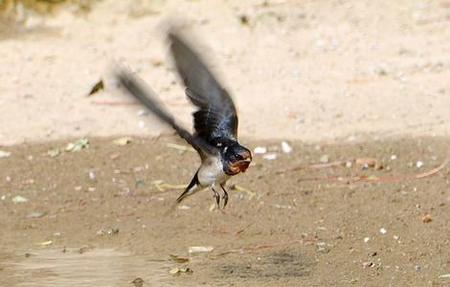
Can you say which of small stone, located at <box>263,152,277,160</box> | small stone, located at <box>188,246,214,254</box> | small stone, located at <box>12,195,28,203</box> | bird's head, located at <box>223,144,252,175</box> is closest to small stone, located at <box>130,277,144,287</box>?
small stone, located at <box>188,246,214,254</box>

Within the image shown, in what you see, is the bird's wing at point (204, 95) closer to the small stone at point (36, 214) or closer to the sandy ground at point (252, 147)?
the sandy ground at point (252, 147)

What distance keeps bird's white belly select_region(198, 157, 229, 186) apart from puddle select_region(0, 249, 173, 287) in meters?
0.53

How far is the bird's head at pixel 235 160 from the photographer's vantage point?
22.2 ft

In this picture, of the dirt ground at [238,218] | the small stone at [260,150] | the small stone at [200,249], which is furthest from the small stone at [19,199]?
the small stone at [260,150]

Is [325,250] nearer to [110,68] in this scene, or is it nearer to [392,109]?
[392,109]

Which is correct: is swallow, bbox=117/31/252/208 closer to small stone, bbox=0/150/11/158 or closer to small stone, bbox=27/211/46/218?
small stone, bbox=27/211/46/218

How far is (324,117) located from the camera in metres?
9.50

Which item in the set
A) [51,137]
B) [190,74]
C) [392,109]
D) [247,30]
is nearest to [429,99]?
[392,109]

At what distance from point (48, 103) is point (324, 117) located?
199 cm

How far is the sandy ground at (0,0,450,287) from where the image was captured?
287 inches

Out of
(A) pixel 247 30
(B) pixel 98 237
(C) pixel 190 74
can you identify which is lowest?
(A) pixel 247 30

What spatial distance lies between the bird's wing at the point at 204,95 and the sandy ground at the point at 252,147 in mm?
717

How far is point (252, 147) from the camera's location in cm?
906

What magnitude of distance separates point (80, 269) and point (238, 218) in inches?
42.3
